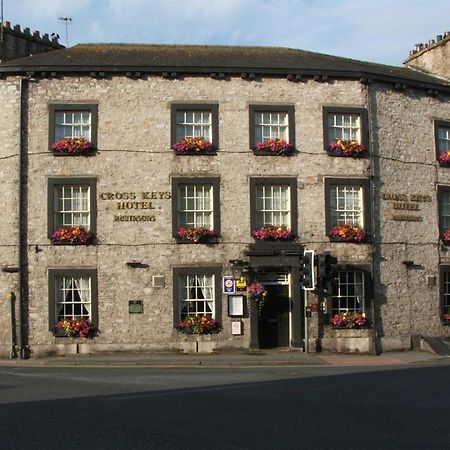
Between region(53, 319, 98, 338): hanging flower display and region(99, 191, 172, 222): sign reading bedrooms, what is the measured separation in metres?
3.50

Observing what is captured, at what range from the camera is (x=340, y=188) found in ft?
80.1

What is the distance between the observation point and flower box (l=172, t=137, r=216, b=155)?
23391mm

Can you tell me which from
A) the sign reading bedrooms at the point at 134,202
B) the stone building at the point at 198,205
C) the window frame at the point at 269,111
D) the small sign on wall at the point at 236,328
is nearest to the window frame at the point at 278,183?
the stone building at the point at 198,205

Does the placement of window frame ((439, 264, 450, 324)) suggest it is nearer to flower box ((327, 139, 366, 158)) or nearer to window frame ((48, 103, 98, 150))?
flower box ((327, 139, 366, 158))

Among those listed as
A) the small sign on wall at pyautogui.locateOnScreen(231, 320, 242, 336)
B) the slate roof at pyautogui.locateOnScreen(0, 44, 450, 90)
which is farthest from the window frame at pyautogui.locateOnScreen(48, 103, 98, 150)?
the small sign on wall at pyautogui.locateOnScreen(231, 320, 242, 336)

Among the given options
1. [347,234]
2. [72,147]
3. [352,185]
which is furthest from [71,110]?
[347,234]

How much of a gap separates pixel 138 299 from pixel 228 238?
11.7ft

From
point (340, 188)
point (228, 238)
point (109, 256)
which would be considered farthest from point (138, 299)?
point (340, 188)

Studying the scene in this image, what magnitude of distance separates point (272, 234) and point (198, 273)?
2.77 m

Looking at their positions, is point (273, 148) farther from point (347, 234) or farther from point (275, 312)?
point (275, 312)

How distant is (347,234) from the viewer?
23.8 metres

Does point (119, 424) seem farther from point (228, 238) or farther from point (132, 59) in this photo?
point (132, 59)

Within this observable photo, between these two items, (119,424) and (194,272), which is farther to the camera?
(194,272)

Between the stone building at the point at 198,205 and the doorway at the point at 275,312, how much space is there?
0.16 feet
